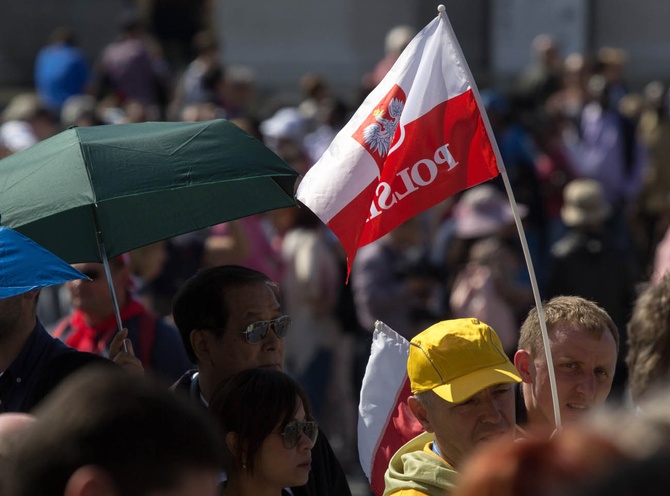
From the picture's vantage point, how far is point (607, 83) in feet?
45.8

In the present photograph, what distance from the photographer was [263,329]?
4383mm

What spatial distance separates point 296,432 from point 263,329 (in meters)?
0.62

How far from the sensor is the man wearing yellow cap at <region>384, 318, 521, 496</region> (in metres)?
3.61

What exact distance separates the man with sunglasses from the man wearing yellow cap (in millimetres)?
558

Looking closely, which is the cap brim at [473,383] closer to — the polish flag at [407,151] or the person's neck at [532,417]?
the person's neck at [532,417]

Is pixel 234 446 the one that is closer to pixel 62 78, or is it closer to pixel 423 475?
pixel 423 475

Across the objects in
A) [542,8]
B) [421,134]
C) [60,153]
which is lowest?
[421,134]

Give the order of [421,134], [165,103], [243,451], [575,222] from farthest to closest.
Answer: [165,103]
[575,222]
[421,134]
[243,451]

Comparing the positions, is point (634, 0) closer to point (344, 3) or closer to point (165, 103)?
point (344, 3)

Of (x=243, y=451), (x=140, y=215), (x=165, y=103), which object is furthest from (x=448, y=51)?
(x=165, y=103)

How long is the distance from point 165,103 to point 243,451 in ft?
38.3

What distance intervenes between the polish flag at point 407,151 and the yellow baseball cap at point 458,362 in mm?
478

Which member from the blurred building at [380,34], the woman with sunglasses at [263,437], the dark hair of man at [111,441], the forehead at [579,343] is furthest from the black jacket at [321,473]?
the blurred building at [380,34]

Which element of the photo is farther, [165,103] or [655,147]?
[165,103]
